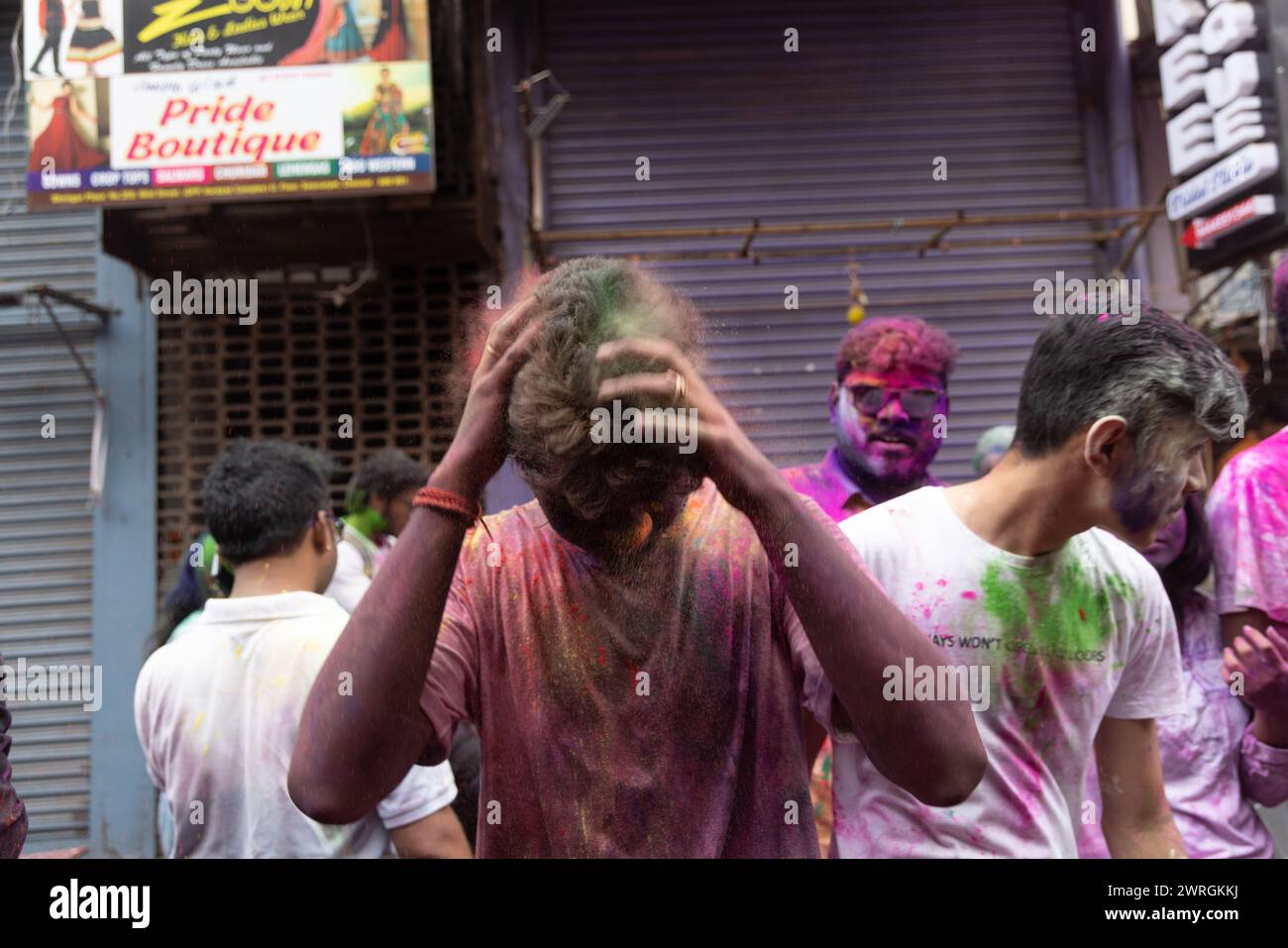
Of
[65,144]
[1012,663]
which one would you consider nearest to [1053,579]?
[1012,663]

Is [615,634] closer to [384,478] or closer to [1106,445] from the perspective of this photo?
[1106,445]

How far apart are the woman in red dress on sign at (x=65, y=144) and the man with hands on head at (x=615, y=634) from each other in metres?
3.60

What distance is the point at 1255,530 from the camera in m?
1.95

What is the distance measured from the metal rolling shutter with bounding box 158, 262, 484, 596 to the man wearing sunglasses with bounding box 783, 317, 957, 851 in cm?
158

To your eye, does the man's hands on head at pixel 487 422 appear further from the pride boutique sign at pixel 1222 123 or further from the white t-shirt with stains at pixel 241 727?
the pride boutique sign at pixel 1222 123

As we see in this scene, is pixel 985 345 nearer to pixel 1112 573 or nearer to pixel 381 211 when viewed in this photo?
pixel 381 211

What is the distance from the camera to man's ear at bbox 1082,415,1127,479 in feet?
5.11

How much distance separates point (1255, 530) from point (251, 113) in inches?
145

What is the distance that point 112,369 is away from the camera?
4559 mm

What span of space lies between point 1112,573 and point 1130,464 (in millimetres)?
186

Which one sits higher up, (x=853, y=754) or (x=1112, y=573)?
(x=1112, y=573)

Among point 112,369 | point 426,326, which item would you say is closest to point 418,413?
point 426,326

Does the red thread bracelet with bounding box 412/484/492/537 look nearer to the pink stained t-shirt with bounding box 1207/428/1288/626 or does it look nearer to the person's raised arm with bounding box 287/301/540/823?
the person's raised arm with bounding box 287/301/540/823

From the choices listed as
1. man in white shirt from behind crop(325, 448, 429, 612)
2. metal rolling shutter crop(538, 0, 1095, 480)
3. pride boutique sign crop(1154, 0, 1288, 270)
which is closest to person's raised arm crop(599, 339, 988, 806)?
man in white shirt from behind crop(325, 448, 429, 612)
